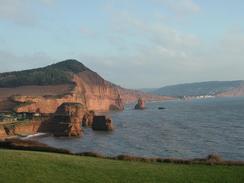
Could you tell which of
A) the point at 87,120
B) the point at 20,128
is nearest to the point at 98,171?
the point at 20,128

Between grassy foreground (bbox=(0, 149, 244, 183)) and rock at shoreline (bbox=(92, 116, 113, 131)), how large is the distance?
234 ft

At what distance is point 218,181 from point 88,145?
1923 inches

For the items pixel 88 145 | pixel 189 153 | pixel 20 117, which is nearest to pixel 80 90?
pixel 20 117

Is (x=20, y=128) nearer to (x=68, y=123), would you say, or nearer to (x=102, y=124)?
(x=68, y=123)

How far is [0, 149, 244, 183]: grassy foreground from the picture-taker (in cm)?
1947

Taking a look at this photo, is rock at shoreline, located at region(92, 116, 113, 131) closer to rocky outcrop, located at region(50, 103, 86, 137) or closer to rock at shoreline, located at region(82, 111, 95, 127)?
rocky outcrop, located at region(50, 103, 86, 137)

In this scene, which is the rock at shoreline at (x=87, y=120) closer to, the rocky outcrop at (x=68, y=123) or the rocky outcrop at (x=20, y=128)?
the rocky outcrop at (x=68, y=123)

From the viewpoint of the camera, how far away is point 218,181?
1923cm

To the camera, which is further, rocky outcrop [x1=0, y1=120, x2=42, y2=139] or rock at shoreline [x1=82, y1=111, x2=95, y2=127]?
rock at shoreline [x1=82, y1=111, x2=95, y2=127]

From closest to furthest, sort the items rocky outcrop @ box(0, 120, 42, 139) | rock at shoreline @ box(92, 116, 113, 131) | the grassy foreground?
the grassy foreground → rocky outcrop @ box(0, 120, 42, 139) → rock at shoreline @ box(92, 116, 113, 131)

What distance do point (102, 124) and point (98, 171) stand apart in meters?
76.4

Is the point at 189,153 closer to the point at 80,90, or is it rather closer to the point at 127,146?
the point at 127,146

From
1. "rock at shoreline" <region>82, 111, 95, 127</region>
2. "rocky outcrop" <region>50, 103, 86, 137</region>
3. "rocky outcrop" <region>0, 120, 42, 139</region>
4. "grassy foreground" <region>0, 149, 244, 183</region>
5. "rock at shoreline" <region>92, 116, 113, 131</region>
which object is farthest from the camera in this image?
"rock at shoreline" <region>82, 111, 95, 127</region>

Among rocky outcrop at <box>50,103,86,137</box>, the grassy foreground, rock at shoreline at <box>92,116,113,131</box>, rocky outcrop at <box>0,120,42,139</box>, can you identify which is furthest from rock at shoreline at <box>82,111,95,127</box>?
the grassy foreground
